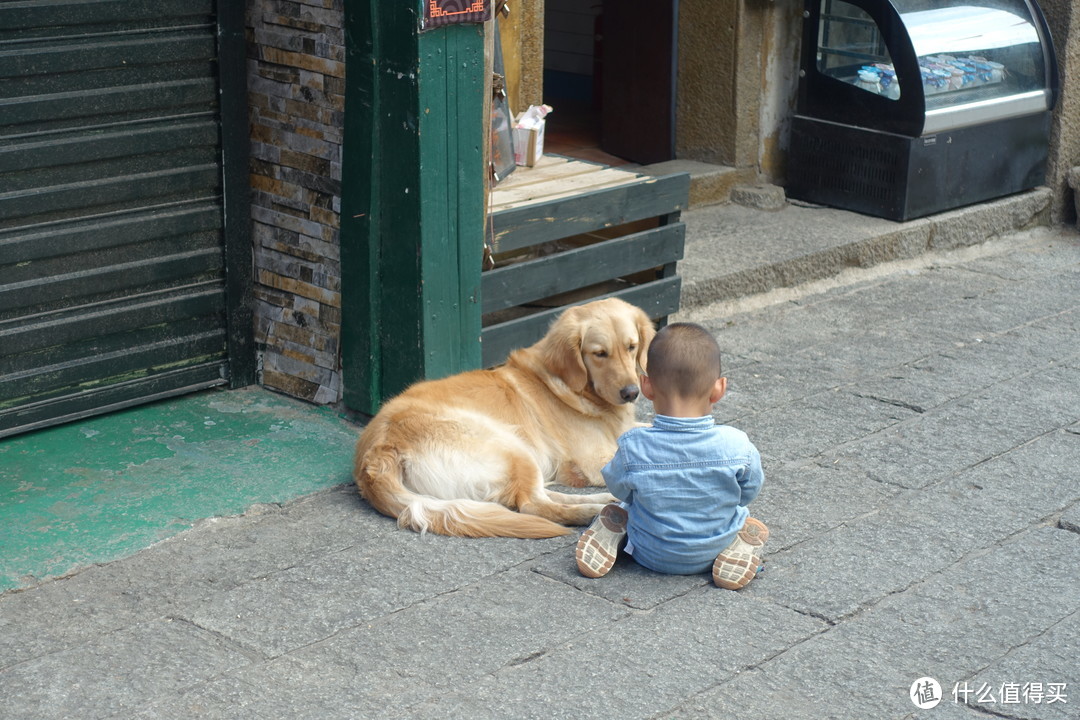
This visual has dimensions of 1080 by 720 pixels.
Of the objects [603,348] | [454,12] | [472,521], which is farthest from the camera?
[454,12]

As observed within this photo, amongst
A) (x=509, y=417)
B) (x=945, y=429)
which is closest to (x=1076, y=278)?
(x=945, y=429)

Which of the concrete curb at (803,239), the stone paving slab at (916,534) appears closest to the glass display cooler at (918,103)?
the concrete curb at (803,239)

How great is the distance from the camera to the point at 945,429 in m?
5.29

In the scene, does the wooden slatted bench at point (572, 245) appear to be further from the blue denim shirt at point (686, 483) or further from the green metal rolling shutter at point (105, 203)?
the blue denim shirt at point (686, 483)

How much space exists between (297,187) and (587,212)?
1324 mm

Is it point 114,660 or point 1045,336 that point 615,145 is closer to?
point 1045,336

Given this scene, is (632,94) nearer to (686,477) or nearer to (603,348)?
(603,348)

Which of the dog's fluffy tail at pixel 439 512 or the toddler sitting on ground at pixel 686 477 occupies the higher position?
the toddler sitting on ground at pixel 686 477

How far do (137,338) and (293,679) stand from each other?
7.30 feet

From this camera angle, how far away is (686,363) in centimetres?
384

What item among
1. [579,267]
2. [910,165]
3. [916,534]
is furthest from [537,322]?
[910,165]

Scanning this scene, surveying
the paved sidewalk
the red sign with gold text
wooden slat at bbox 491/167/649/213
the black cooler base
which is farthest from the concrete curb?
the red sign with gold text

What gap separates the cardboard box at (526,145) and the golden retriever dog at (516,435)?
154 centimetres

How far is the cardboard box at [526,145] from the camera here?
605 cm
